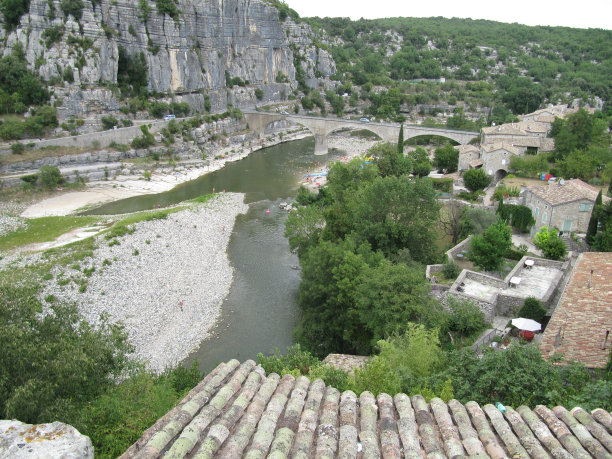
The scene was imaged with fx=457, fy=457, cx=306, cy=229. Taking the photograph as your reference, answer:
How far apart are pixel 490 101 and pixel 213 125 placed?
53375 millimetres

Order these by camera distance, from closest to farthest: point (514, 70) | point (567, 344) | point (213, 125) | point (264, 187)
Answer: point (567, 344), point (264, 187), point (213, 125), point (514, 70)

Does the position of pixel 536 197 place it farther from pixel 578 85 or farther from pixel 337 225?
pixel 578 85

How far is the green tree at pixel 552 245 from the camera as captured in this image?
21000 mm

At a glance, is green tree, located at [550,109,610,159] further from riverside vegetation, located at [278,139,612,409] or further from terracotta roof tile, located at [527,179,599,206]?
riverside vegetation, located at [278,139,612,409]

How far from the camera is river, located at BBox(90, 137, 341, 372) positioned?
20031mm

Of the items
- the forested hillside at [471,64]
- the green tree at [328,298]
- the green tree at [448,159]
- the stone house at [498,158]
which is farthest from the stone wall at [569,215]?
the forested hillside at [471,64]

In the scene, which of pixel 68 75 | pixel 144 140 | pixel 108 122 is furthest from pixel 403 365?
pixel 68 75

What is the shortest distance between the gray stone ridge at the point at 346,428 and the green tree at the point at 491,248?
52.5 feet

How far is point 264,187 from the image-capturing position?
147 ft

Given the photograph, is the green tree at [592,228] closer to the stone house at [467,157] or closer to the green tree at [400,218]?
the green tree at [400,218]

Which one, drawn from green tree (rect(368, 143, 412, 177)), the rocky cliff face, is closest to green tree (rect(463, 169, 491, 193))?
green tree (rect(368, 143, 412, 177))

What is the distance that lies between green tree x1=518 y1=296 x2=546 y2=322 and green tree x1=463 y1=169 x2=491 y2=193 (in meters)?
18.9

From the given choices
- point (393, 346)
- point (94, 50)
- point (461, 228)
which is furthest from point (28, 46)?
point (393, 346)

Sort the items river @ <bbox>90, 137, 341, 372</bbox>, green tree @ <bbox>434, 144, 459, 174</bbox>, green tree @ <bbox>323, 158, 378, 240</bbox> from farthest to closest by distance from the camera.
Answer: green tree @ <bbox>434, 144, 459, 174</bbox> → green tree @ <bbox>323, 158, 378, 240</bbox> → river @ <bbox>90, 137, 341, 372</bbox>
